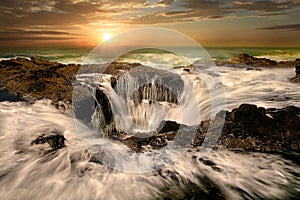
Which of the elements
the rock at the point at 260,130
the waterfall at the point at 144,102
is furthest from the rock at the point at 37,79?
the rock at the point at 260,130

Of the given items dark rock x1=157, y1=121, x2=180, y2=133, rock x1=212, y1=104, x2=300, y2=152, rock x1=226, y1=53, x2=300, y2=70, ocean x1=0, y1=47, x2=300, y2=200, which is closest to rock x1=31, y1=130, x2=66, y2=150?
ocean x1=0, y1=47, x2=300, y2=200

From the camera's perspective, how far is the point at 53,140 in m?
7.65

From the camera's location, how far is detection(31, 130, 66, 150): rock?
743 cm

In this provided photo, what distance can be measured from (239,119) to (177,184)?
257 cm

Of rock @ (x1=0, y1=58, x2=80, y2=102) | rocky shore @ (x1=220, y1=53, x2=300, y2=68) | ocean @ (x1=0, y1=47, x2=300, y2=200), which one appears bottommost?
ocean @ (x1=0, y1=47, x2=300, y2=200)

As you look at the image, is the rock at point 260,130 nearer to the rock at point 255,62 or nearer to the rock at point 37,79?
the rock at point 37,79

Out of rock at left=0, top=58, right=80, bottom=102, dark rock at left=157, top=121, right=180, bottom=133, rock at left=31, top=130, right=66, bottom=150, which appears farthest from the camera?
rock at left=0, top=58, right=80, bottom=102

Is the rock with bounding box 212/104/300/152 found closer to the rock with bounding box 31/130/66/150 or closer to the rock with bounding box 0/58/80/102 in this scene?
the rock with bounding box 31/130/66/150

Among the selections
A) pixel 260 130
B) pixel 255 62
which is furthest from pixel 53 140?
pixel 255 62

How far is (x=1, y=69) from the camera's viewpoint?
48.3ft

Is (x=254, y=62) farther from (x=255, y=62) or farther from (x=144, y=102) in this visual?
(x=144, y=102)

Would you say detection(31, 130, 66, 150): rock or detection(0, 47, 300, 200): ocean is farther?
detection(31, 130, 66, 150): rock

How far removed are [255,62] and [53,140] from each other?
1607 centimetres

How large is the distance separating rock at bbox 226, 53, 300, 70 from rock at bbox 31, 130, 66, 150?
1484cm
